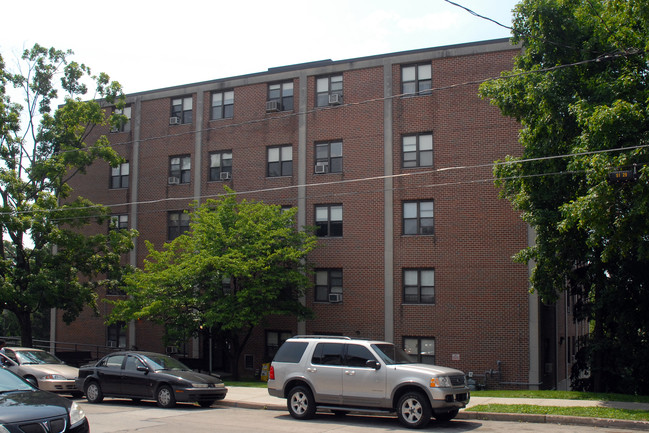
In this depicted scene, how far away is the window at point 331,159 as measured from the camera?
29375 millimetres

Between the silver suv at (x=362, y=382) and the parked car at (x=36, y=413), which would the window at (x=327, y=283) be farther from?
the parked car at (x=36, y=413)

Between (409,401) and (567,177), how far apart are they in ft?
26.3

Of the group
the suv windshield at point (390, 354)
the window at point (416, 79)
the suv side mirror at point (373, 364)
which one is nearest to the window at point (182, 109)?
the window at point (416, 79)

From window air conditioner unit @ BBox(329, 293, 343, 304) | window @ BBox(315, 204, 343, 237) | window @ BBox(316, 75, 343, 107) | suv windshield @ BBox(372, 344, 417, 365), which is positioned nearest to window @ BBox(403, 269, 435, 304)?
window air conditioner unit @ BBox(329, 293, 343, 304)

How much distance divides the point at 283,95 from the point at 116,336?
14.9m

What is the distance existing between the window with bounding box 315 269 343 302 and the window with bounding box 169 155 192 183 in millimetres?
8624

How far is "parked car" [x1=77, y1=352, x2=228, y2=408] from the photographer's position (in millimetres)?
17219

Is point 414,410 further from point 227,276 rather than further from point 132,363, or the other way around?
point 227,276

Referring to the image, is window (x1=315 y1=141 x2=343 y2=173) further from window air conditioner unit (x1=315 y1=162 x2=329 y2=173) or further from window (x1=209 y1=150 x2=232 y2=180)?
window (x1=209 y1=150 x2=232 y2=180)

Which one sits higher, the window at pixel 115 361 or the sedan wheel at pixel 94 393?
the window at pixel 115 361

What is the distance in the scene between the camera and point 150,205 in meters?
33.6

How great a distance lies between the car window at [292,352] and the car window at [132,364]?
14.5 feet

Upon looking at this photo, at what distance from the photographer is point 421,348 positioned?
27.1m

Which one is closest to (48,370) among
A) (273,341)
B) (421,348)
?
(273,341)
